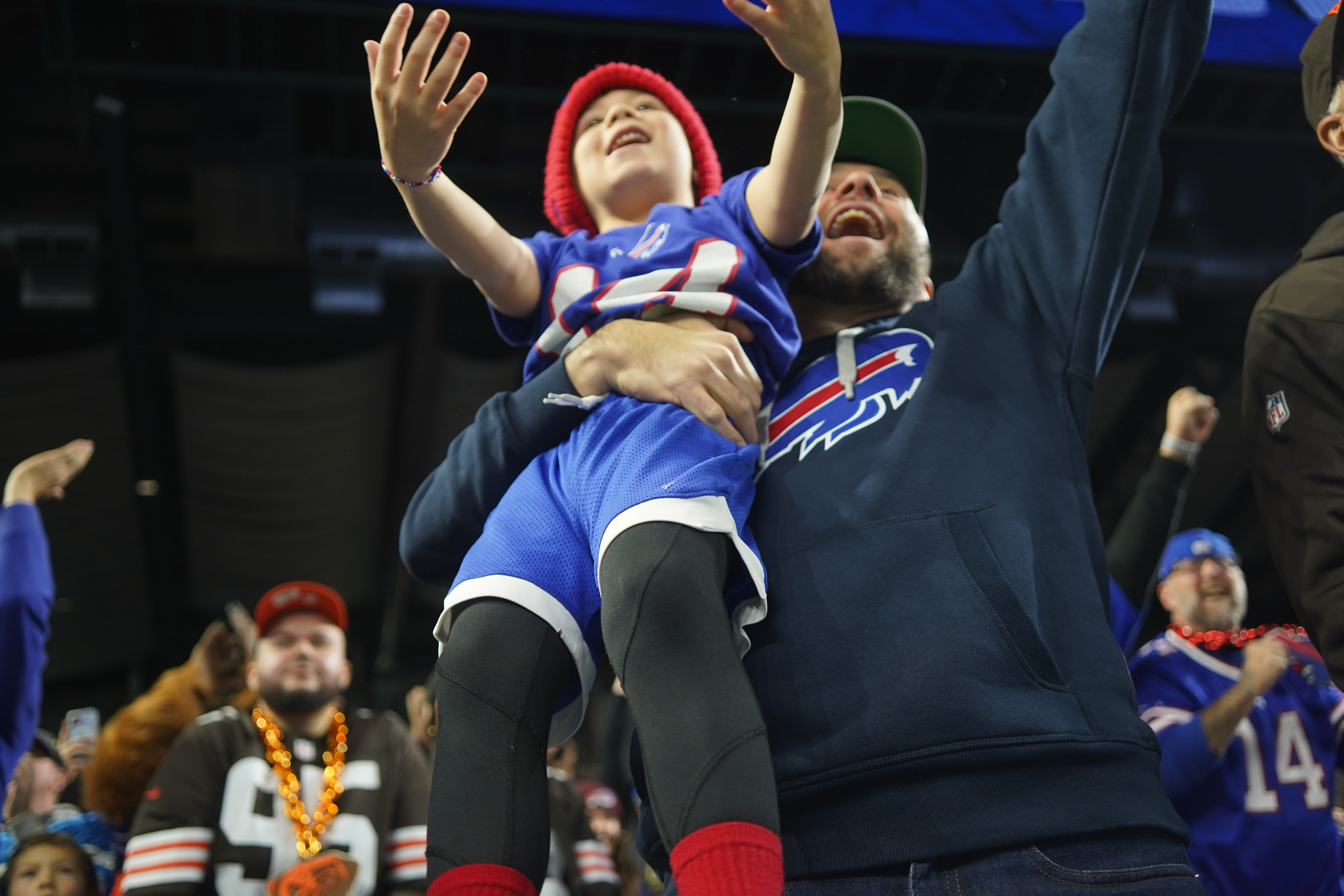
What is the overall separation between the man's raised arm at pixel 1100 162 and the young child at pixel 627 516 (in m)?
0.32

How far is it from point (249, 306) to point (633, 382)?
519 cm

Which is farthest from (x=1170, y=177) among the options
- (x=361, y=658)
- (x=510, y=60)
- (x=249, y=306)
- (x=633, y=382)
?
(x=361, y=658)

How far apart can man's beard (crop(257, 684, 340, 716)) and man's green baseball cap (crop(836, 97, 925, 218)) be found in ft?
5.66

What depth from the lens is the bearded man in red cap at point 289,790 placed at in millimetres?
2258

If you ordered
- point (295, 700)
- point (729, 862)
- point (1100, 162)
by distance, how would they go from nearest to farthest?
point (729, 862), point (1100, 162), point (295, 700)

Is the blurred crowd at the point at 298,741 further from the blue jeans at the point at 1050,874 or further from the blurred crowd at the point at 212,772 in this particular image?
the blue jeans at the point at 1050,874

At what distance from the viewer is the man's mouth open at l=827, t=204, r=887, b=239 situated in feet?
5.53

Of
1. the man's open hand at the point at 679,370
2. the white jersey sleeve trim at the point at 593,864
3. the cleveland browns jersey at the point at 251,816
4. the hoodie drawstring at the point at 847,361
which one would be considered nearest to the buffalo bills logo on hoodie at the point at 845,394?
the hoodie drawstring at the point at 847,361

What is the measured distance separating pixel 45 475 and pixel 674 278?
1.72 metres

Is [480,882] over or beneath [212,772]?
over

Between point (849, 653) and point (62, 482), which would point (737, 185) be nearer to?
point (849, 653)

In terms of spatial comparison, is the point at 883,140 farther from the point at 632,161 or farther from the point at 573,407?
the point at 573,407

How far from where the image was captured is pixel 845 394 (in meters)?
1.45

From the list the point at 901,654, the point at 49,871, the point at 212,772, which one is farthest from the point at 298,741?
the point at 901,654
